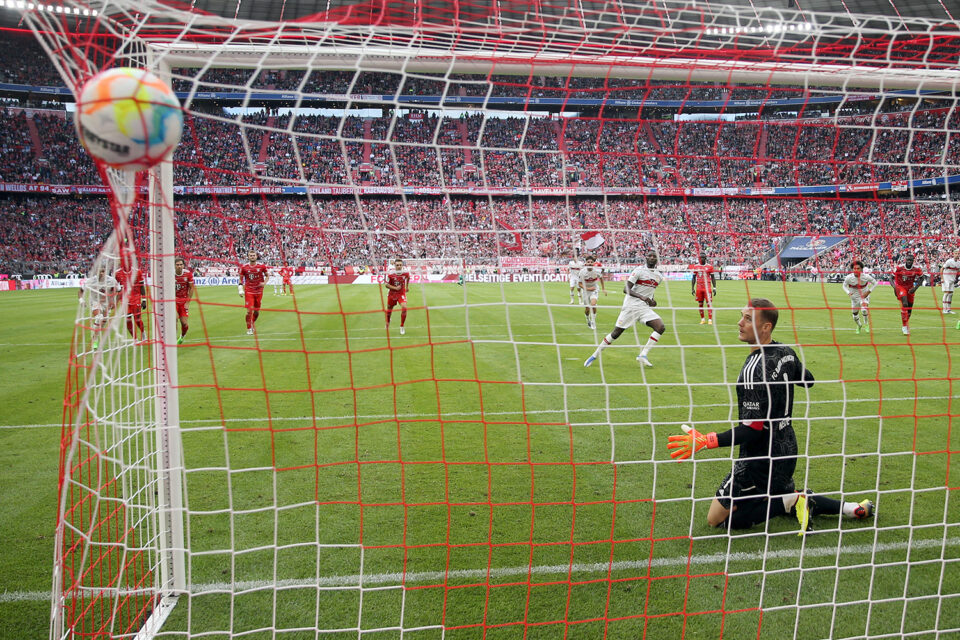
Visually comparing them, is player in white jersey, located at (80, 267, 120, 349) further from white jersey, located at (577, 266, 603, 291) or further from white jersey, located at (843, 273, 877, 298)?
white jersey, located at (843, 273, 877, 298)

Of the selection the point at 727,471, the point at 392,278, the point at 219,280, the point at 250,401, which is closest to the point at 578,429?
the point at 727,471

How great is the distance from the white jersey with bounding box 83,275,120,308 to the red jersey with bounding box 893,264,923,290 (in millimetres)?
14304

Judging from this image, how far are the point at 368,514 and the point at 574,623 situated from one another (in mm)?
1901

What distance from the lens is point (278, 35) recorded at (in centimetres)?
329

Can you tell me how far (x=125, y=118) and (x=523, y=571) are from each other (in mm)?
3307

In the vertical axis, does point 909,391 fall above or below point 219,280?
below

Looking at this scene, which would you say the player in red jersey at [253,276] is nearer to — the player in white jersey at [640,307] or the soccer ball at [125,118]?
the player in white jersey at [640,307]

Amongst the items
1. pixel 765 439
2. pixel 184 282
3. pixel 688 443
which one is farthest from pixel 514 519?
pixel 184 282

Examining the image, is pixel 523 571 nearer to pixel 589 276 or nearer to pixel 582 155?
pixel 582 155

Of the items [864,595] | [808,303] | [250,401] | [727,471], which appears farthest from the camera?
[808,303]

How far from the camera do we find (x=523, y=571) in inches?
152

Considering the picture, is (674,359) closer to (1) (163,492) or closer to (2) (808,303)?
(1) (163,492)

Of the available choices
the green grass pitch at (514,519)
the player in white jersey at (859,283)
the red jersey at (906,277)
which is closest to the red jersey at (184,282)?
the green grass pitch at (514,519)

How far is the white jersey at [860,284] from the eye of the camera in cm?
1338
